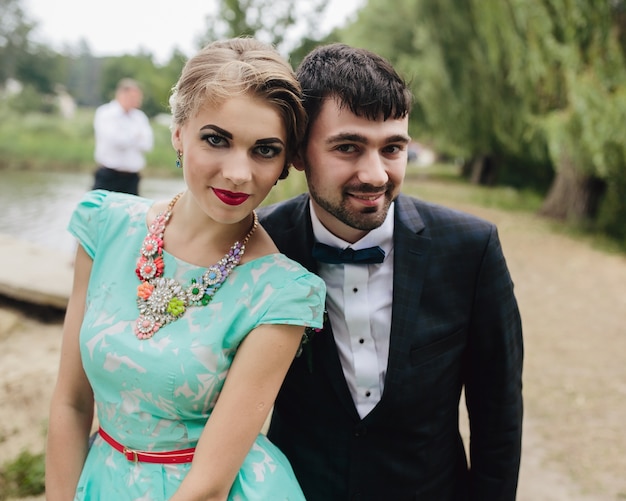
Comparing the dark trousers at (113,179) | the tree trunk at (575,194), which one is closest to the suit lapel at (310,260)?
the dark trousers at (113,179)

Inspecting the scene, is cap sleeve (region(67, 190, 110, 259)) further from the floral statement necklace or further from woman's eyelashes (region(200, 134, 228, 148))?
woman's eyelashes (region(200, 134, 228, 148))

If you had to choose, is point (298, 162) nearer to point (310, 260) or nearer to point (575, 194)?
point (310, 260)

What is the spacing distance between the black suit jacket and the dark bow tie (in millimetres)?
43

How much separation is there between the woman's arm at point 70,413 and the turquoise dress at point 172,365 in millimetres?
44

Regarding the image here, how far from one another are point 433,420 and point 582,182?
1041 cm

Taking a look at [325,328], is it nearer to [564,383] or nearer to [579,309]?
[564,383]

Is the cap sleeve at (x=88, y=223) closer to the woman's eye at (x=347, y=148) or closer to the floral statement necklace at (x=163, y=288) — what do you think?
the floral statement necklace at (x=163, y=288)

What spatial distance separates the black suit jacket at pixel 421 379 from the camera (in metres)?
1.61

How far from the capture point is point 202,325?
132 cm

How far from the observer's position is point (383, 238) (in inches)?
66.8

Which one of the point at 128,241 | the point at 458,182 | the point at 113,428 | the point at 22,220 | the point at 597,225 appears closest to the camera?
the point at 113,428

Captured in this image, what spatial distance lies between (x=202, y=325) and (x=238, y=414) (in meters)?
0.21

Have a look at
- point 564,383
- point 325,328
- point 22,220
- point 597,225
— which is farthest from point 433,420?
point 597,225

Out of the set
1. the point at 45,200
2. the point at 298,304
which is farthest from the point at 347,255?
the point at 45,200
